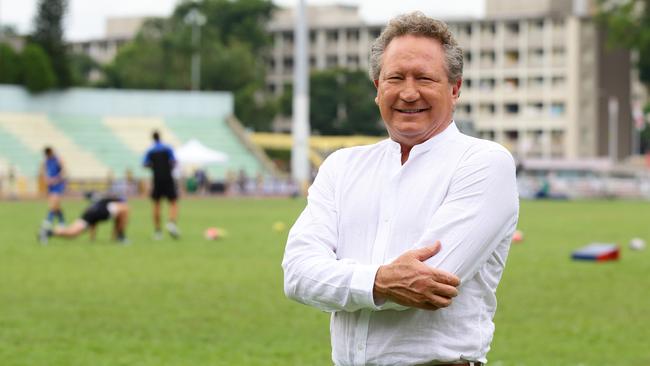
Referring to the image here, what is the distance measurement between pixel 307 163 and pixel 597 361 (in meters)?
54.2

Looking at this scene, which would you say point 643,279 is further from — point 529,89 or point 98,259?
point 529,89

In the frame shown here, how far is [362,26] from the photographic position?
135500 millimetres

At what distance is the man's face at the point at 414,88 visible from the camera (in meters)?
4.03

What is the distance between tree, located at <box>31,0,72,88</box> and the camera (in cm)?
7894

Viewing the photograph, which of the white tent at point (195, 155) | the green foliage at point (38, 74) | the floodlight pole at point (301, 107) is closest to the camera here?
the floodlight pole at point (301, 107)

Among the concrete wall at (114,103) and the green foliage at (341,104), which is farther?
the green foliage at (341,104)

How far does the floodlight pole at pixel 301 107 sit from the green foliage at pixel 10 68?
66.3ft

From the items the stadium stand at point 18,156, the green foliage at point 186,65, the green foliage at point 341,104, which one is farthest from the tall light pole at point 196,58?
the stadium stand at point 18,156

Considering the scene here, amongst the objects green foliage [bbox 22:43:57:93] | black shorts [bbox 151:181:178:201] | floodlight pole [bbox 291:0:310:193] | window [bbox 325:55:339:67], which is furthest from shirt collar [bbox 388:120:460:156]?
window [bbox 325:55:339:67]

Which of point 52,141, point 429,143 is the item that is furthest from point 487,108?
point 429,143

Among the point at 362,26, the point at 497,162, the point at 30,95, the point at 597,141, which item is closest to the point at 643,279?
the point at 497,162

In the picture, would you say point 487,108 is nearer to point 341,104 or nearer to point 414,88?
point 341,104

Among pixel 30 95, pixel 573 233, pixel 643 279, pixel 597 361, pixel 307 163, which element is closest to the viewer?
pixel 597 361

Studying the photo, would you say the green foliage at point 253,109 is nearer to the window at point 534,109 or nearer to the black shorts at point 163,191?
the window at point 534,109
